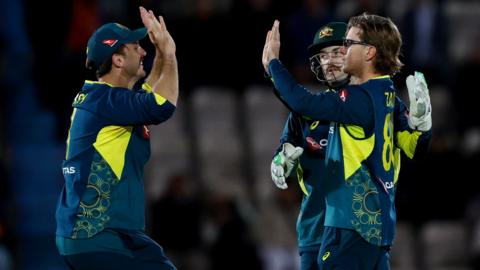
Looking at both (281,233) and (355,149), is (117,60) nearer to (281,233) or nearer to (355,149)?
(355,149)

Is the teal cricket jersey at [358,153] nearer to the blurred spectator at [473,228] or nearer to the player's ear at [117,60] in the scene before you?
the player's ear at [117,60]

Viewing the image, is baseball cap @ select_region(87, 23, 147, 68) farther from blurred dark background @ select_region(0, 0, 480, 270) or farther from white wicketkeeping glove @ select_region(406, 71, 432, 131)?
blurred dark background @ select_region(0, 0, 480, 270)

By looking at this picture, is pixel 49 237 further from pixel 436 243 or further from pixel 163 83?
pixel 163 83

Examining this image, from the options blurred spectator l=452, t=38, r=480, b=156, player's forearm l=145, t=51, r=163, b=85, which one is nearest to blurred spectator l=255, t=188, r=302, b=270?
blurred spectator l=452, t=38, r=480, b=156

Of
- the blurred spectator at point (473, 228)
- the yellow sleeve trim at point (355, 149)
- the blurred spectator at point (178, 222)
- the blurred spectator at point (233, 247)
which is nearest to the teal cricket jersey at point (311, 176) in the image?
the yellow sleeve trim at point (355, 149)

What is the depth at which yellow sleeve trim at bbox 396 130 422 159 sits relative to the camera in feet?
22.5

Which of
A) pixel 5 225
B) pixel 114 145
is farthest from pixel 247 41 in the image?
pixel 114 145

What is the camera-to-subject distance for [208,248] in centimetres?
1230

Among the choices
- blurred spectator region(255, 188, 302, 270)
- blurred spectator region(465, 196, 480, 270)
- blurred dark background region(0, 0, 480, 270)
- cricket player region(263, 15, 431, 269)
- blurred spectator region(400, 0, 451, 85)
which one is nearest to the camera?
cricket player region(263, 15, 431, 269)

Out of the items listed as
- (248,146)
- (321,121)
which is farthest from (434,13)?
(321,121)

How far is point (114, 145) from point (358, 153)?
1.35m

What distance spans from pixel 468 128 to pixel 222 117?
9.09 ft

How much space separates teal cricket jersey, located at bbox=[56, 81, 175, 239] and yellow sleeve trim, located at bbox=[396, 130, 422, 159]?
4.32 ft

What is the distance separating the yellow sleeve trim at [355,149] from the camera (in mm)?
6547
